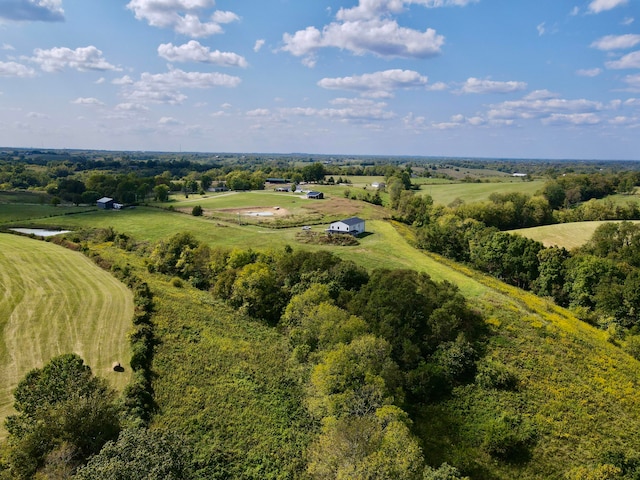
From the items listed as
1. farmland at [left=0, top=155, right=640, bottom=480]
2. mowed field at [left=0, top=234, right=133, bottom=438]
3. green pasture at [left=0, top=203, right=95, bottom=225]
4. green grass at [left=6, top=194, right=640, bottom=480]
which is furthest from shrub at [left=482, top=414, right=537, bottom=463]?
green pasture at [left=0, top=203, right=95, bottom=225]

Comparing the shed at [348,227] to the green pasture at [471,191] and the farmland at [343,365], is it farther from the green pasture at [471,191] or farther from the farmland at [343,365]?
the green pasture at [471,191]

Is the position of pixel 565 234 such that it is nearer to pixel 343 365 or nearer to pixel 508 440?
pixel 508 440

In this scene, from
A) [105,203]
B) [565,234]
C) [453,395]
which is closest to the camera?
[453,395]

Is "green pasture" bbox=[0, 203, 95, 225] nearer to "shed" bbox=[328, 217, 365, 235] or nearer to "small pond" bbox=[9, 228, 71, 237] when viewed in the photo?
"small pond" bbox=[9, 228, 71, 237]

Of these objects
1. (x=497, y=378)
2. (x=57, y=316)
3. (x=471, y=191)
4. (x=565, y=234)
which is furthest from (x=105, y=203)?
(x=471, y=191)

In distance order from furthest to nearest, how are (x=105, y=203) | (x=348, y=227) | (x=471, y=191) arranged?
1. (x=471, y=191)
2. (x=105, y=203)
3. (x=348, y=227)
